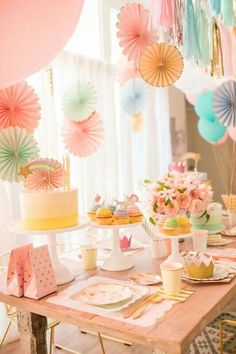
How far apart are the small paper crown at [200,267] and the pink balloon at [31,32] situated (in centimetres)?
96

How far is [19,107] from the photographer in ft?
6.29

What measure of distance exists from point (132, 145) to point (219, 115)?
0.93m

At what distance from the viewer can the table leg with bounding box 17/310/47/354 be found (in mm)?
1380

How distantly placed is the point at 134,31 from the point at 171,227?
1.47m

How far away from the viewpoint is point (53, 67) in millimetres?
2727

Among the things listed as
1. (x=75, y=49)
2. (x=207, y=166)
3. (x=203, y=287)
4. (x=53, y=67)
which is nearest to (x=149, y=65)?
(x=53, y=67)

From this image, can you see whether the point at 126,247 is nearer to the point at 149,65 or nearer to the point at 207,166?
the point at 149,65

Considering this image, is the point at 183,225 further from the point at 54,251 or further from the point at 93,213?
the point at 54,251

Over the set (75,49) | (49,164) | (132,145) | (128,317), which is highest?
(75,49)

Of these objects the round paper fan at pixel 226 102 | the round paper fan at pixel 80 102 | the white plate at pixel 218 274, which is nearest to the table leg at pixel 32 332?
the white plate at pixel 218 274

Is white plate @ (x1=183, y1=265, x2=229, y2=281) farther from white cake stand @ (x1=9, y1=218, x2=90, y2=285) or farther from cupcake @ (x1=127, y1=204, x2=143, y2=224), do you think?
white cake stand @ (x1=9, y1=218, x2=90, y2=285)

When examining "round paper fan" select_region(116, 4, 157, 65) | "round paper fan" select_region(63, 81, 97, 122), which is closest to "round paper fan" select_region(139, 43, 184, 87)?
"round paper fan" select_region(116, 4, 157, 65)

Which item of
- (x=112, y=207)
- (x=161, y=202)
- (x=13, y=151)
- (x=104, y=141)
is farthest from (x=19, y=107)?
(x=104, y=141)

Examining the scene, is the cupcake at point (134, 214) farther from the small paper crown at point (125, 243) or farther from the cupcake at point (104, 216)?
the small paper crown at point (125, 243)
